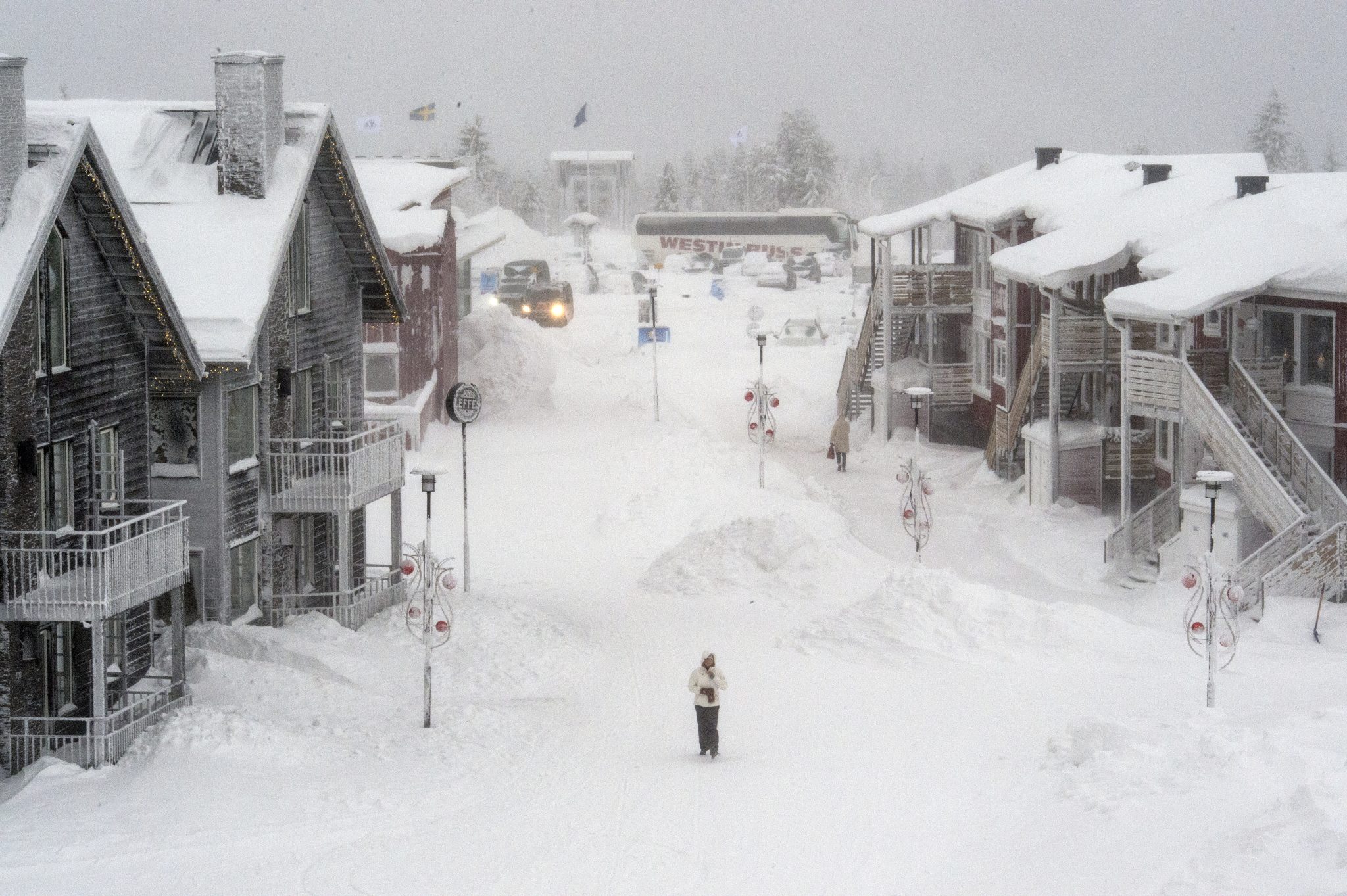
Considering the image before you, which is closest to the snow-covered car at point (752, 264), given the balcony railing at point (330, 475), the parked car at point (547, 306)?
the parked car at point (547, 306)

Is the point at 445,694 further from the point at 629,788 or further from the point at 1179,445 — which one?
the point at 1179,445

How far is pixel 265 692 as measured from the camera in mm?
26328

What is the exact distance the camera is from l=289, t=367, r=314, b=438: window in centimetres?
3278

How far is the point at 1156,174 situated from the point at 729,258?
6891 cm

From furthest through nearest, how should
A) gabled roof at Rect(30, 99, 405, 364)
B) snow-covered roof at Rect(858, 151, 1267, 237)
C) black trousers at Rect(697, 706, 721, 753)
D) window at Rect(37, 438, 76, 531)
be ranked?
snow-covered roof at Rect(858, 151, 1267, 237), gabled roof at Rect(30, 99, 405, 364), window at Rect(37, 438, 76, 531), black trousers at Rect(697, 706, 721, 753)

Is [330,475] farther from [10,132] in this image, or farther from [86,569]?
[10,132]

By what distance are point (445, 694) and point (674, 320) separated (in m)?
58.6

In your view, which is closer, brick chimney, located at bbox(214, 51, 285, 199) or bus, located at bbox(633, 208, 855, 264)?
brick chimney, located at bbox(214, 51, 285, 199)

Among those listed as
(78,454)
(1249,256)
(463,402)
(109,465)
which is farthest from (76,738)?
(1249,256)

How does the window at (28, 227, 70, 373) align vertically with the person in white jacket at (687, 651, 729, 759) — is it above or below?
above

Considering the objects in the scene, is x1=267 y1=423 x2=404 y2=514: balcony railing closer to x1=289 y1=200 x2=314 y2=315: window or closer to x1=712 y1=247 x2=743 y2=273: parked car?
x1=289 y1=200 x2=314 y2=315: window

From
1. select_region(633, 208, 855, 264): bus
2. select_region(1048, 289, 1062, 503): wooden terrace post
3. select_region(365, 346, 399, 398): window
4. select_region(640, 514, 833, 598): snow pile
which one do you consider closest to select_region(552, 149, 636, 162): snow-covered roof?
select_region(633, 208, 855, 264): bus

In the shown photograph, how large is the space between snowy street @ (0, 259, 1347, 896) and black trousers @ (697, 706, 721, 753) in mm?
354

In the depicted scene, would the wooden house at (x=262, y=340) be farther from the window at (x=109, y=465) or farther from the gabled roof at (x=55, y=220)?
the window at (x=109, y=465)
